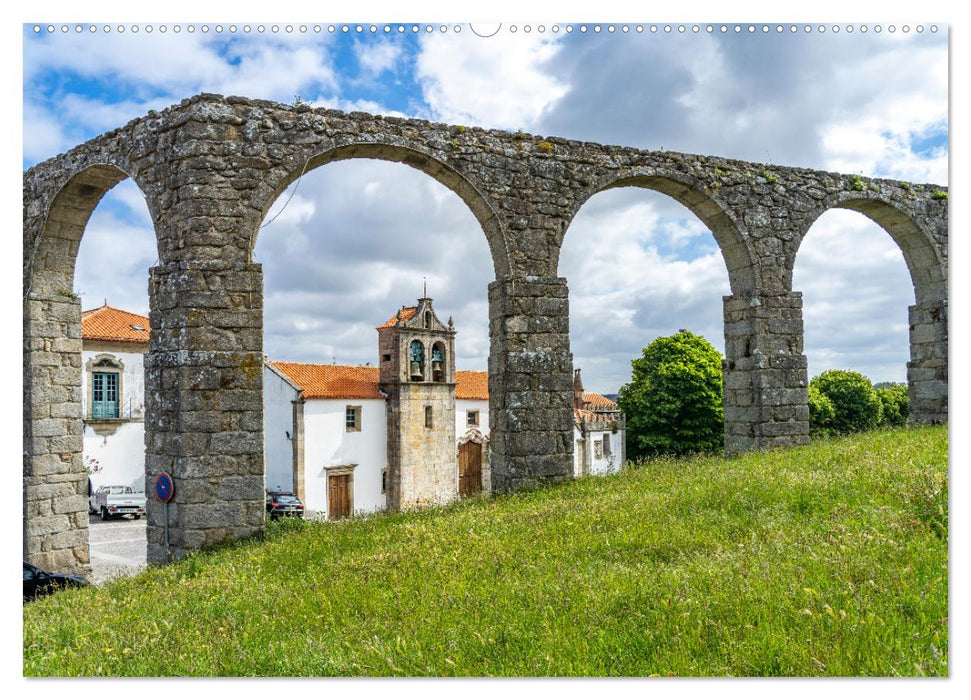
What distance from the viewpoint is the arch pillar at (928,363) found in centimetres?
1238

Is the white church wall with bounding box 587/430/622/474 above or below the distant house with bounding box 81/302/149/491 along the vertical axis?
below

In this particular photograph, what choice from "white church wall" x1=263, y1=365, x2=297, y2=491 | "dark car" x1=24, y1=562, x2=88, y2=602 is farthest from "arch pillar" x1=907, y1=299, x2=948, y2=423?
"white church wall" x1=263, y1=365, x2=297, y2=491

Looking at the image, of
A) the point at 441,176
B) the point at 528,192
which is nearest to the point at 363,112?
the point at 441,176

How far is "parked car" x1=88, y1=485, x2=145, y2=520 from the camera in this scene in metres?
27.0

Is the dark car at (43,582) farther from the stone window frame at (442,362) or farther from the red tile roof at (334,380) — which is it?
the stone window frame at (442,362)

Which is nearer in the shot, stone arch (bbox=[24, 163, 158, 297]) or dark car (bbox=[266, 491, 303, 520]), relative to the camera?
stone arch (bbox=[24, 163, 158, 297])

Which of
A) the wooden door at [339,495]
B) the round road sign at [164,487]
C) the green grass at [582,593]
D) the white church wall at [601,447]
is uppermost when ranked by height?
the round road sign at [164,487]

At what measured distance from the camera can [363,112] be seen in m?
8.96

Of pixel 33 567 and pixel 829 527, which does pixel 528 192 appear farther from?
pixel 33 567

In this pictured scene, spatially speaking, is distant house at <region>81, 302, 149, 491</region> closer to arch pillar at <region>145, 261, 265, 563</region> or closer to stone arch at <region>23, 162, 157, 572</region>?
stone arch at <region>23, 162, 157, 572</region>

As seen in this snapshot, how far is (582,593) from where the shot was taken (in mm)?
4691

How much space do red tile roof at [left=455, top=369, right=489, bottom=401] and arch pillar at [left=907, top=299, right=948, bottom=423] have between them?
25015 millimetres

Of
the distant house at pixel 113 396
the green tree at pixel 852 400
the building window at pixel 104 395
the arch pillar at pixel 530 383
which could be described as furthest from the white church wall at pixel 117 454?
the green tree at pixel 852 400

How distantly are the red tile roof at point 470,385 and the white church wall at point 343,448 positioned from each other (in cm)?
467
